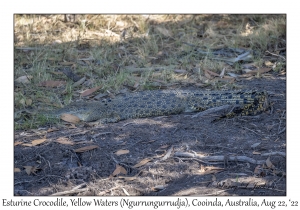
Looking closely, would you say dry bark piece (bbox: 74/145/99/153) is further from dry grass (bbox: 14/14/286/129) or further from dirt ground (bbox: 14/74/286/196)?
dry grass (bbox: 14/14/286/129)

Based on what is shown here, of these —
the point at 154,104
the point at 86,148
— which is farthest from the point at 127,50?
the point at 86,148

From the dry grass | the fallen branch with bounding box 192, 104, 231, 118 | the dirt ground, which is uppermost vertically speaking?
the dry grass

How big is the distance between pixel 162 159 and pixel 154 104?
5.52 ft

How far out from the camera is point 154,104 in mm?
5609

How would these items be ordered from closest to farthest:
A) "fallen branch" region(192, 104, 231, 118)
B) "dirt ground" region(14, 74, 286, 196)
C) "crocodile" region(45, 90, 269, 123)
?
"dirt ground" region(14, 74, 286, 196), "fallen branch" region(192, 104, 231, 118), "crocodile" region(45, 90, 269, 123)

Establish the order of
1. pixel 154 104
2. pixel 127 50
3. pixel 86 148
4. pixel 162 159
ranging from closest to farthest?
pixel 162 159, pixel 86 148, pixel 154 104, pixel 127 50

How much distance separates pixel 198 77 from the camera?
660 cm

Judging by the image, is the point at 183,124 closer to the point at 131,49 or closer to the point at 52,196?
the point at 52,196

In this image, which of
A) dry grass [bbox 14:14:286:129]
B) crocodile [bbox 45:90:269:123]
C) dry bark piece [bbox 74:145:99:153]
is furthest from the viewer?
dry grass [bbox 14:14:286:129]

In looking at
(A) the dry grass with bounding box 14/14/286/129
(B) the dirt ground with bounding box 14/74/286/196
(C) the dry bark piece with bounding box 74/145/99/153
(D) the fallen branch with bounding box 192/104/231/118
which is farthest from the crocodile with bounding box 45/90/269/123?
(C) the dry bark piece with bounding box 74/145/99/153

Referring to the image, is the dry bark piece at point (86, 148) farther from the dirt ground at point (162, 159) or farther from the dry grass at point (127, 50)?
the dry grass at point (127, 50)

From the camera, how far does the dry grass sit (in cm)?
635

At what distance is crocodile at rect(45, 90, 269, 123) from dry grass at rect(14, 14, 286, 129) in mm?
440

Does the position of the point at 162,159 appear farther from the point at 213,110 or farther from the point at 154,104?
the point at 154,104
